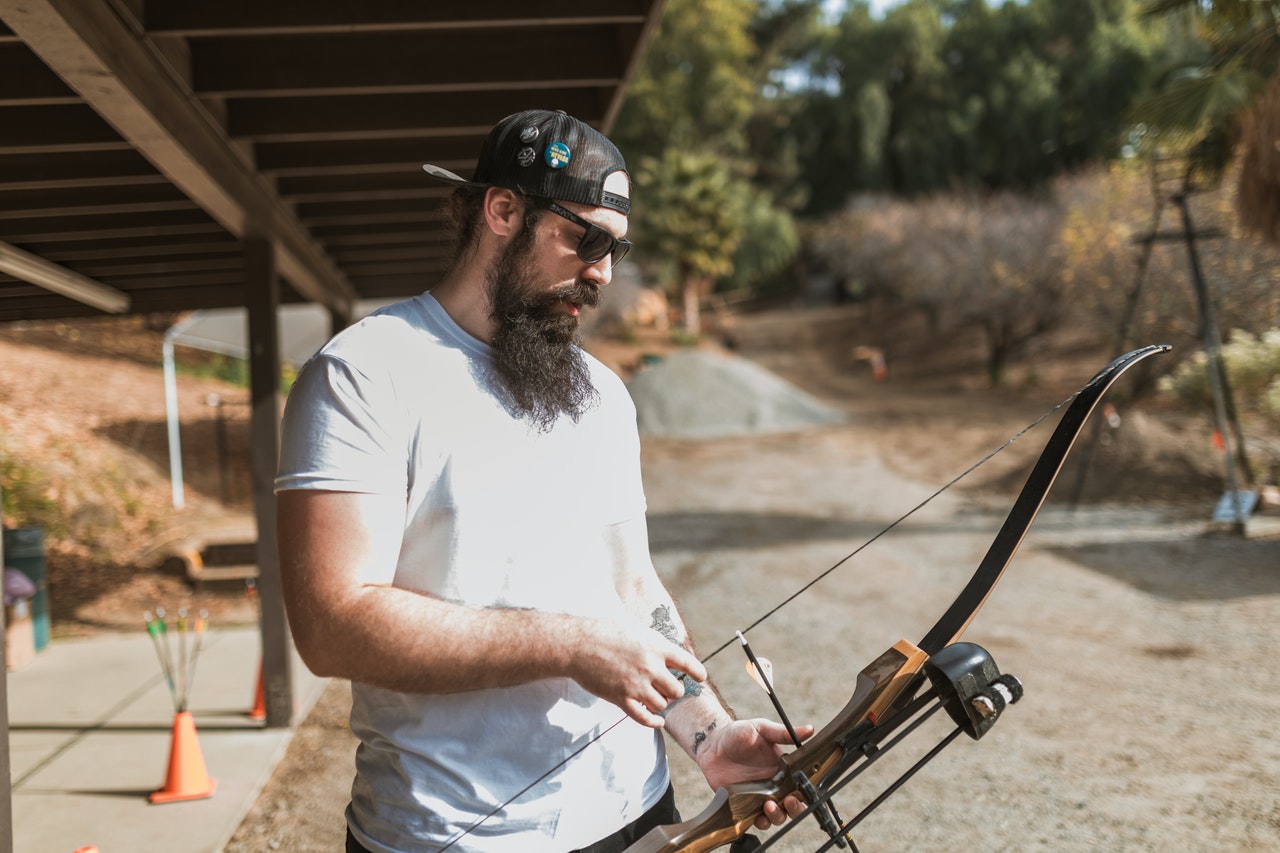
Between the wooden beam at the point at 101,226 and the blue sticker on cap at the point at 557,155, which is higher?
the wooden beam at the point at 101,226

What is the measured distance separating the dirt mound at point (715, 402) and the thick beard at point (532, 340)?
22820mm

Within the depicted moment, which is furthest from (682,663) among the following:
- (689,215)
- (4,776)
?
(689,215)

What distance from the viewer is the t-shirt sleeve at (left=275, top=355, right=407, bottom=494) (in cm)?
149

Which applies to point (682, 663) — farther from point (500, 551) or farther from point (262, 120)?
point (262, 120)

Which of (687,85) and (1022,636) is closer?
(1022,636)

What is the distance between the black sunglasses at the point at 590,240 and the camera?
1.77 m

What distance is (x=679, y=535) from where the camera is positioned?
45.0 feet

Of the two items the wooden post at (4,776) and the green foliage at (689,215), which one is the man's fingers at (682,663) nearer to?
the wooden post at (4,776)

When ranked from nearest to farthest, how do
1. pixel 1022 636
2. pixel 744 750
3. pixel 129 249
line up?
pixel 744 750 → pixel 129 249 → pixel 1022 636

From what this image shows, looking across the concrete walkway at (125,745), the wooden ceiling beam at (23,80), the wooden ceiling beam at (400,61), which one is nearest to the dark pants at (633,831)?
the wooden ceiling beam at (23,80)

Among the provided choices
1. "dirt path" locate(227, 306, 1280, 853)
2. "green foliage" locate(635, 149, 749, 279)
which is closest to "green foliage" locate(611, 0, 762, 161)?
"green foliage" locate(635, 149, 749, 279)

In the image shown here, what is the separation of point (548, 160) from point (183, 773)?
4.62 meters

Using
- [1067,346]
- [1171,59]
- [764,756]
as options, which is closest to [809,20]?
[1171,59]

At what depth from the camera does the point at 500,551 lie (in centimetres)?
164
